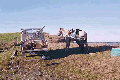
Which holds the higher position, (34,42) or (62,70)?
(34,42)

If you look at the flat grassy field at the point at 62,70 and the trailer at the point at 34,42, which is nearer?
the flat grassy field at the point at 62,70

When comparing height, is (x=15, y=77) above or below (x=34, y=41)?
below

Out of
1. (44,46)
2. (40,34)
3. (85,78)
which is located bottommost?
(85,78)

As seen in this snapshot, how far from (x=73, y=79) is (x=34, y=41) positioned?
8907 millimetres

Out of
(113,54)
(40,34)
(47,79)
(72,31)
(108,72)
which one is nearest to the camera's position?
(47,79)

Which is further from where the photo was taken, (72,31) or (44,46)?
(72,31)

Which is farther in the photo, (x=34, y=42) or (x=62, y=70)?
(x=34, y=42)

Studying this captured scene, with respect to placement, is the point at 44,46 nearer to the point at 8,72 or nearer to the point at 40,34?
the point at 40,34

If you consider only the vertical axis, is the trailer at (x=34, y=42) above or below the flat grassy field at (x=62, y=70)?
above

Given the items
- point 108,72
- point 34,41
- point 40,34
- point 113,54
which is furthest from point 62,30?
point 108,72

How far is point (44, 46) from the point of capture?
14.9 metres

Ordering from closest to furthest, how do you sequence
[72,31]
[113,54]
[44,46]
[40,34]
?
[44,46], [113,54], [40,34], [72,31]

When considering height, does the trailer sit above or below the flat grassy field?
above

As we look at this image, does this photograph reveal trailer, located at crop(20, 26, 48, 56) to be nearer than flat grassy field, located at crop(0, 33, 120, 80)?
No
